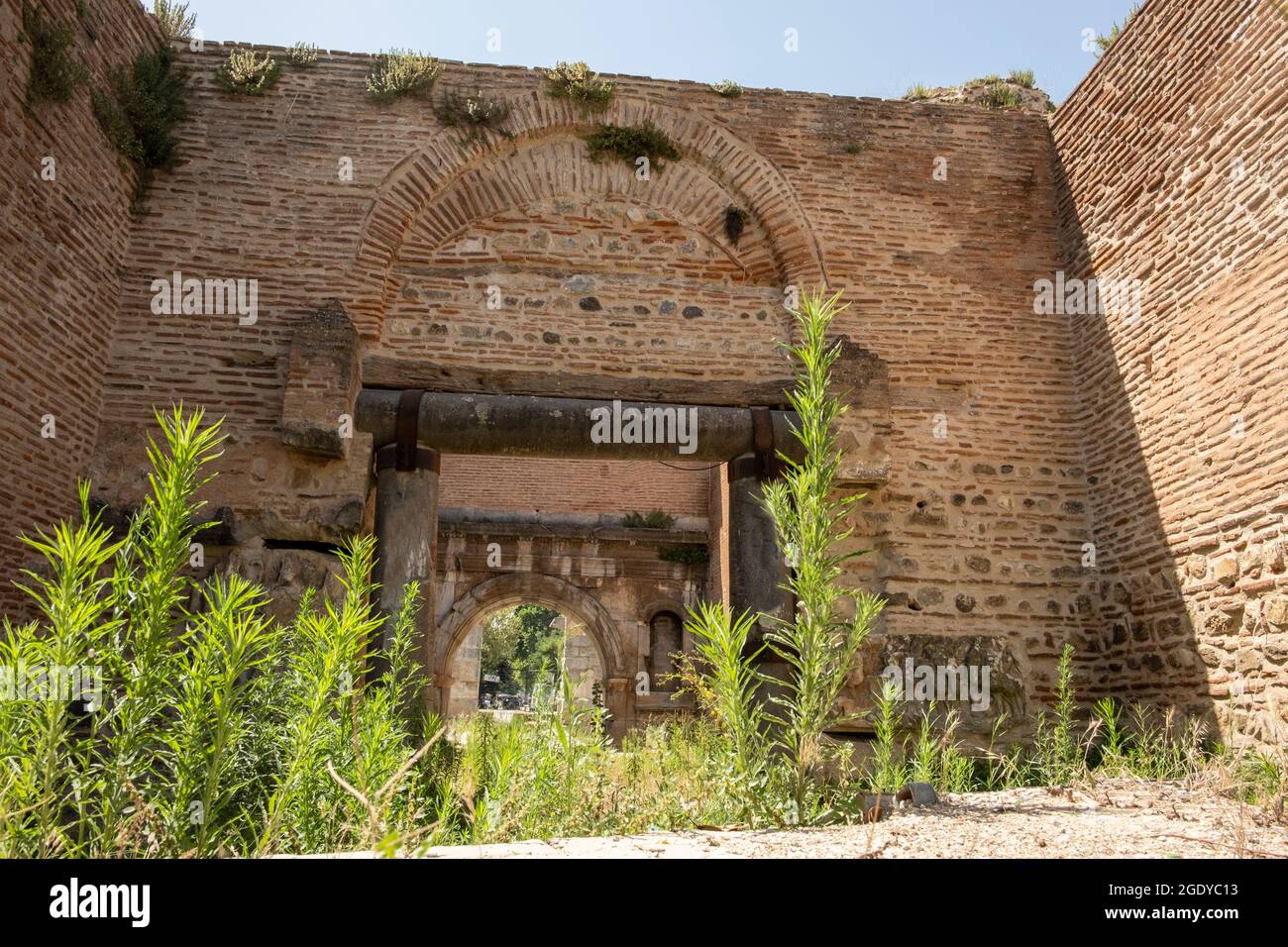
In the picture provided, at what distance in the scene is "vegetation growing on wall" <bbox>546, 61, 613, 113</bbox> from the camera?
817 centimetres

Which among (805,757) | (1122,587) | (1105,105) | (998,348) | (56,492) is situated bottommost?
(805,757)

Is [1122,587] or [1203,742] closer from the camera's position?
[1203,742]

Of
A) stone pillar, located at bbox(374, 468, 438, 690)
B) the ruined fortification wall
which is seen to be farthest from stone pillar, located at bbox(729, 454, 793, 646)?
stone pillar, located at bbox(374, 468, 438, 690)

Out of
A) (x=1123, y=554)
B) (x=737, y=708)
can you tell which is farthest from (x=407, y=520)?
(x=1123, y=554)

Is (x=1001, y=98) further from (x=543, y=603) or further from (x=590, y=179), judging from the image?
(x=543, y=603)

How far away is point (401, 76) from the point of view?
7.94m

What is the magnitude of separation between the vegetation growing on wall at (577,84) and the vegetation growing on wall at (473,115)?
49 centimetres

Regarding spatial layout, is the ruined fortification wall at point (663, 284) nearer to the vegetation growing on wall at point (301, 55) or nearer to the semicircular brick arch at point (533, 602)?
the vegetation growing on wall at point (301, 55)

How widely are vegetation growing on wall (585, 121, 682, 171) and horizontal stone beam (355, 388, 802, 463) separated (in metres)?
2.46
